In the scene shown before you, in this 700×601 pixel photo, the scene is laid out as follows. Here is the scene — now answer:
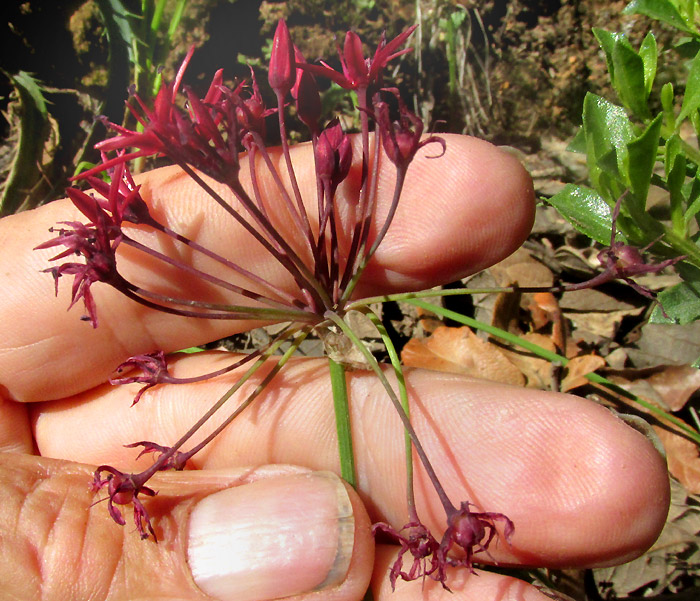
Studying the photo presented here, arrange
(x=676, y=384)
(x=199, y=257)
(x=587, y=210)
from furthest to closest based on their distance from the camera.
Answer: (x=676, y=384), (x=199, y=257), (x=587, y=210)

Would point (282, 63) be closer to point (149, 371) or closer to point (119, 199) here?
point (119, 199)

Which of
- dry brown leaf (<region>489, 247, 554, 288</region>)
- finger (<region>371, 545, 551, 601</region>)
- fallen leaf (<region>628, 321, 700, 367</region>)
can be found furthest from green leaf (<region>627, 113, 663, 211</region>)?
dry brown leaf (<region>489, 247, 554, 288</region>)

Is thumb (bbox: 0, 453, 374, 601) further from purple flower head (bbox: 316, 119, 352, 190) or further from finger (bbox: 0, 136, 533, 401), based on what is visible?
purple flower head (bbox: 316, 119, 352, 190)

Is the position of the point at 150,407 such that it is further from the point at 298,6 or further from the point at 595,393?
the point at 298,6

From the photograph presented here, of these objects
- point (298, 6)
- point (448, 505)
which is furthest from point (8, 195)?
point (448, 505)

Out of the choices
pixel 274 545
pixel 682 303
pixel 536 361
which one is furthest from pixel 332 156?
pixel 536 361

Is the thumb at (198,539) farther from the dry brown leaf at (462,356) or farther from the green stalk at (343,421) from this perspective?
the dry brown leaf at (462,356)

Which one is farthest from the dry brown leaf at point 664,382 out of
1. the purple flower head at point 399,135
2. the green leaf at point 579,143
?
the purple flower head at point 399,135
